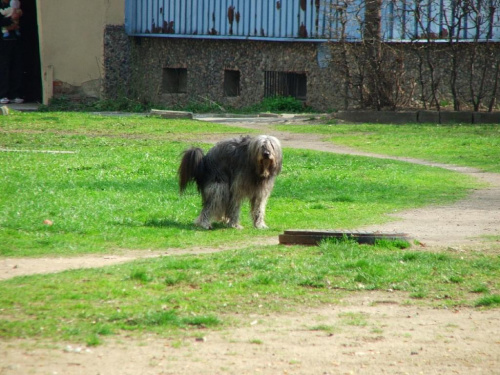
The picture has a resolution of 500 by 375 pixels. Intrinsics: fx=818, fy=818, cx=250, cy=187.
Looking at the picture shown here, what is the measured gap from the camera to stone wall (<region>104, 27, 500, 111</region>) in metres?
25.6

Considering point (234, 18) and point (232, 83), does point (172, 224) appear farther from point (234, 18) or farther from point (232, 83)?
point (232, 83)

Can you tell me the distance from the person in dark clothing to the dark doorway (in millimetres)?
284

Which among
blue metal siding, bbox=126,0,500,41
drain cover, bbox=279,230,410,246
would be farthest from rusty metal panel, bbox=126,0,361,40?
drain cover, bbox=279,230,410,246

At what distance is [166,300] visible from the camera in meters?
7.17

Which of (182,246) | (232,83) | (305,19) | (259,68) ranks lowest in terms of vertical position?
(182,246)

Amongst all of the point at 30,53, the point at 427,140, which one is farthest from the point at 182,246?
the point at 30,53

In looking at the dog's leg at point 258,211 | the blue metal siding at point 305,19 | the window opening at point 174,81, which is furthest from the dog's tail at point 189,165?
the window opening at point 174,81

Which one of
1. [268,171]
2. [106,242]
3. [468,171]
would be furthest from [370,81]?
[106,242]

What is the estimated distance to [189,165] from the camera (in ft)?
36.1

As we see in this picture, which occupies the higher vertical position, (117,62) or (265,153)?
(117,62)

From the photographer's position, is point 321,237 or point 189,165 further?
point 189,165

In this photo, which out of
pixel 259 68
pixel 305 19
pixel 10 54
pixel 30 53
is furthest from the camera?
pixel 30 53

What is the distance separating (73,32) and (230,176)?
2027cm

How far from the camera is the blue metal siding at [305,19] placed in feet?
82.4
